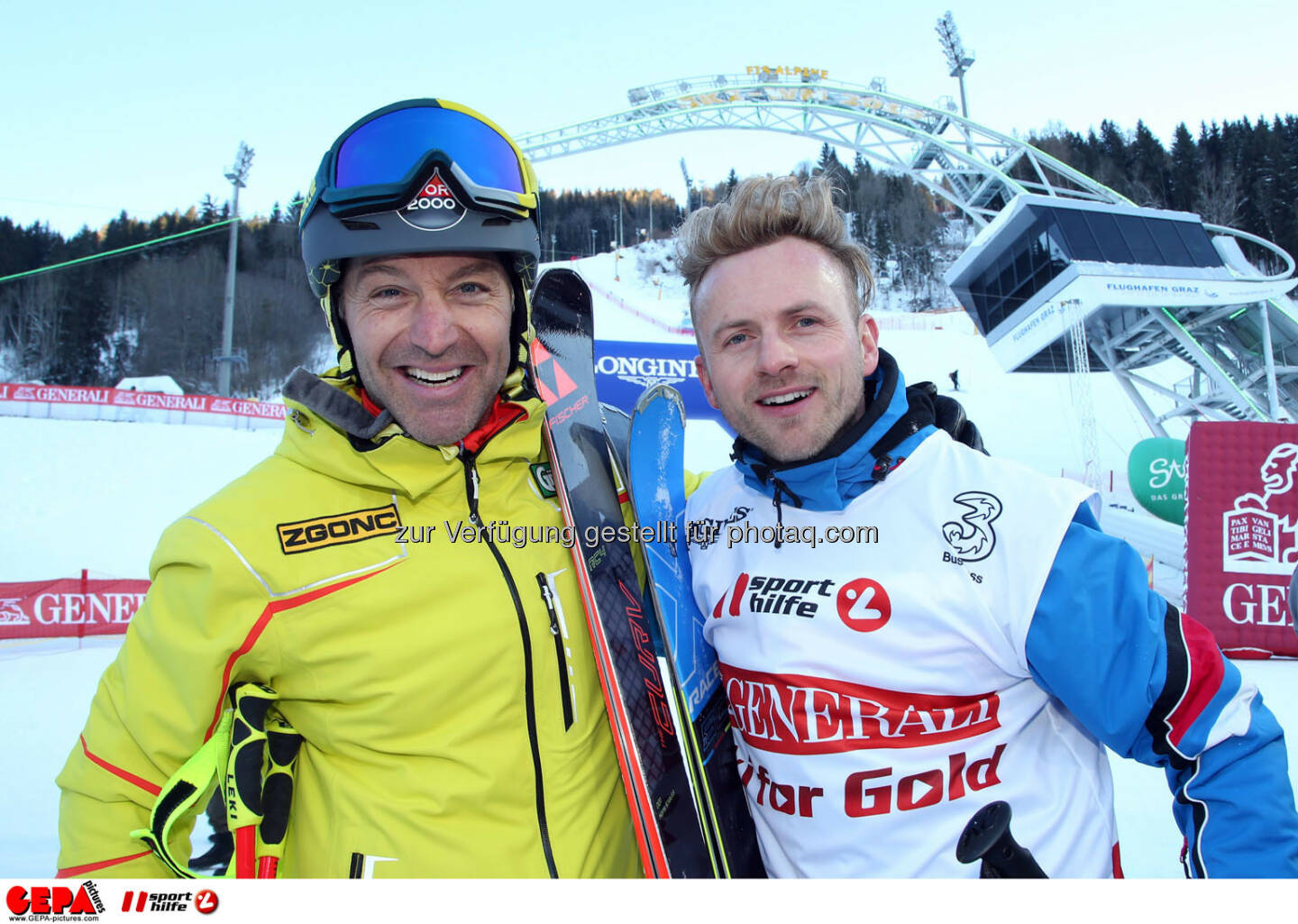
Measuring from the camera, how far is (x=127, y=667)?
1.54 m

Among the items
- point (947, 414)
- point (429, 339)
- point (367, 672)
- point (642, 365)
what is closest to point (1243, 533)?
point (642, 365)

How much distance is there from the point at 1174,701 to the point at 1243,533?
7834 mm

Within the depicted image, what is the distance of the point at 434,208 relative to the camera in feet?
6.17

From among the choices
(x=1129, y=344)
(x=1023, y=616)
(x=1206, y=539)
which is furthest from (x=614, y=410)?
(x=1129, y=344)

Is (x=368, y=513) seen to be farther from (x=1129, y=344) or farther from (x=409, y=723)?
(x=1129, y=344)

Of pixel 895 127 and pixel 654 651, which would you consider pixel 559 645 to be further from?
pixel 895 127

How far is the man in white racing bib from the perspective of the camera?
5.03ft

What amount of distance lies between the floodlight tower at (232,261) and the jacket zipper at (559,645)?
68.0 feet

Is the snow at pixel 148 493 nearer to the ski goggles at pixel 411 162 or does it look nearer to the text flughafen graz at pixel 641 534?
the text flughafen graz at pixel 641 534

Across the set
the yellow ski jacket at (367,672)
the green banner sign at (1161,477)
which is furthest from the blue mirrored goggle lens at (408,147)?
the green banner sign at (1161,477)

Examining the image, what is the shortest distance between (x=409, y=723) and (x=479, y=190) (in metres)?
1.43

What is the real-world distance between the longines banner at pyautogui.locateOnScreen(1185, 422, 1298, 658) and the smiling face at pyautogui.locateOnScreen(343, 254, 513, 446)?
837cm

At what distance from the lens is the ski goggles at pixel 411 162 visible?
1881mm
